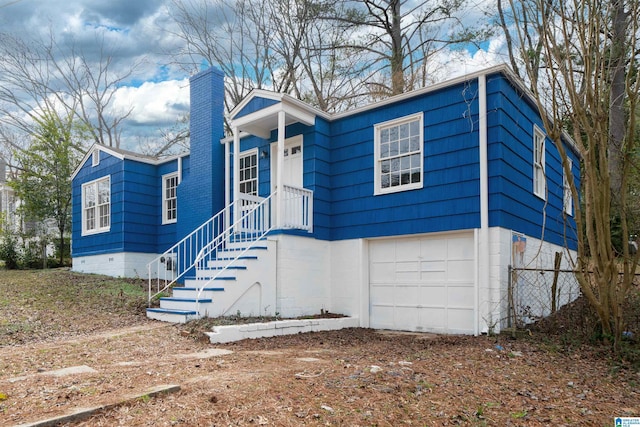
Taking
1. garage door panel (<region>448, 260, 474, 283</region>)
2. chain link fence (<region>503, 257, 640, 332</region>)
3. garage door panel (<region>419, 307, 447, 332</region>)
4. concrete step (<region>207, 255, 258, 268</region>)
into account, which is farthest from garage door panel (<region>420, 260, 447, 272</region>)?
concrete step (<region>207, 255, 258, 268</region>)

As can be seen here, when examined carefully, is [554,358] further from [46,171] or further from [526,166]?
[46,171]

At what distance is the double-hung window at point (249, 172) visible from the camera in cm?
1134

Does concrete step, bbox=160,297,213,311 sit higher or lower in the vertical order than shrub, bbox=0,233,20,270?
lower

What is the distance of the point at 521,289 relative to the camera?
324 inches

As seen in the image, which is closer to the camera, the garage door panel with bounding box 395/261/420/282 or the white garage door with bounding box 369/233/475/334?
the white garage door with bounding box 369/233/475/334

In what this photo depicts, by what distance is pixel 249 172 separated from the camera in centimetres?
1158

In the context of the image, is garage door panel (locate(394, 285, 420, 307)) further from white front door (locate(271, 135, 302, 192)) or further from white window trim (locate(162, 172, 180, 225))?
white window trim (locate(162, 172, 180, 225))

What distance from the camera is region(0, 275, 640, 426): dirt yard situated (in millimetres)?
3537

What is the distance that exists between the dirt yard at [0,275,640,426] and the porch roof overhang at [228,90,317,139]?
4572mm

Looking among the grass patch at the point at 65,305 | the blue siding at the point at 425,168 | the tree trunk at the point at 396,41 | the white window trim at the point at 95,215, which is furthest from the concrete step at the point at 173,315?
the tree trunk at the point at 396,41

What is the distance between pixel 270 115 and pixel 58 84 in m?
19.7

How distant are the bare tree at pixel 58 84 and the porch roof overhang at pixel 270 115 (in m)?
15.6

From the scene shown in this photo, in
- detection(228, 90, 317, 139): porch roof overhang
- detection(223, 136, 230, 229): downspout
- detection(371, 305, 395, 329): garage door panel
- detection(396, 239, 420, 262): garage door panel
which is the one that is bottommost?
detection(371, 305, 395, 329): garage door panel

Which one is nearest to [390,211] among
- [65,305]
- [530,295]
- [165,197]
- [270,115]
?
[530,295]
